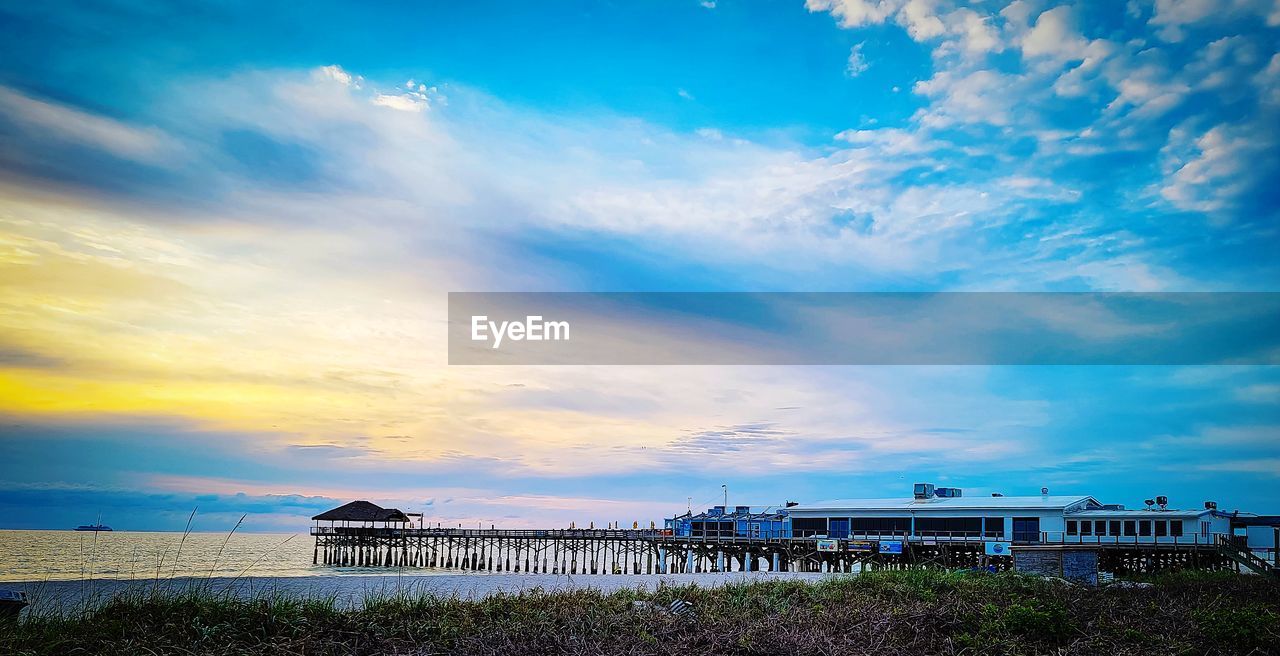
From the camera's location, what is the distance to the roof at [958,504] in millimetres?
48812

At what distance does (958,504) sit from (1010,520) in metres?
3.47

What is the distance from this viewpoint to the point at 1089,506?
5069cm

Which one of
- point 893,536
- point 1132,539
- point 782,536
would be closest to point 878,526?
point 893,536

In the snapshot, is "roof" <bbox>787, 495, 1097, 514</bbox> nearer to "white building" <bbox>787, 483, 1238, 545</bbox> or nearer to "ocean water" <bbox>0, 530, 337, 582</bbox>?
"white building" <bbox>787, 483, 1238, 545</bbox>

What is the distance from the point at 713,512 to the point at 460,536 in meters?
21.0

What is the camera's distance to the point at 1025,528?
1907 inches

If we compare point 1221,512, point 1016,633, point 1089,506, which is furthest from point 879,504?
point 1016,633

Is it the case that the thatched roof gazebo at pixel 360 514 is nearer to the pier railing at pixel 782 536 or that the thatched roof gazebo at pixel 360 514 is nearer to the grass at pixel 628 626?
the pier railing at pixel 782 536

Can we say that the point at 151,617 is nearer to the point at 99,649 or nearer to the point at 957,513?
the point at 99,649

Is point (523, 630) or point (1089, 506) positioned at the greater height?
point (523, 630)

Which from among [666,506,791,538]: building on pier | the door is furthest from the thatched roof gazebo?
the door

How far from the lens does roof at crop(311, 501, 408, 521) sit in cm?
6347

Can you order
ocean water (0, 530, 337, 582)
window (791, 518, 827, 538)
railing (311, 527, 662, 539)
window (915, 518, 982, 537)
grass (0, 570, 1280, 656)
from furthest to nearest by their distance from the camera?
railing (311, 527, 662, 539) → window (791, 518, 827, 538) → window (915, 518, 982, 537) → ocean water (0, 530, 337, 582) → grass (0, 570, 1280, 656)

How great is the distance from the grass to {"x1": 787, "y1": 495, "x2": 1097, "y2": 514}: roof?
38.1m
